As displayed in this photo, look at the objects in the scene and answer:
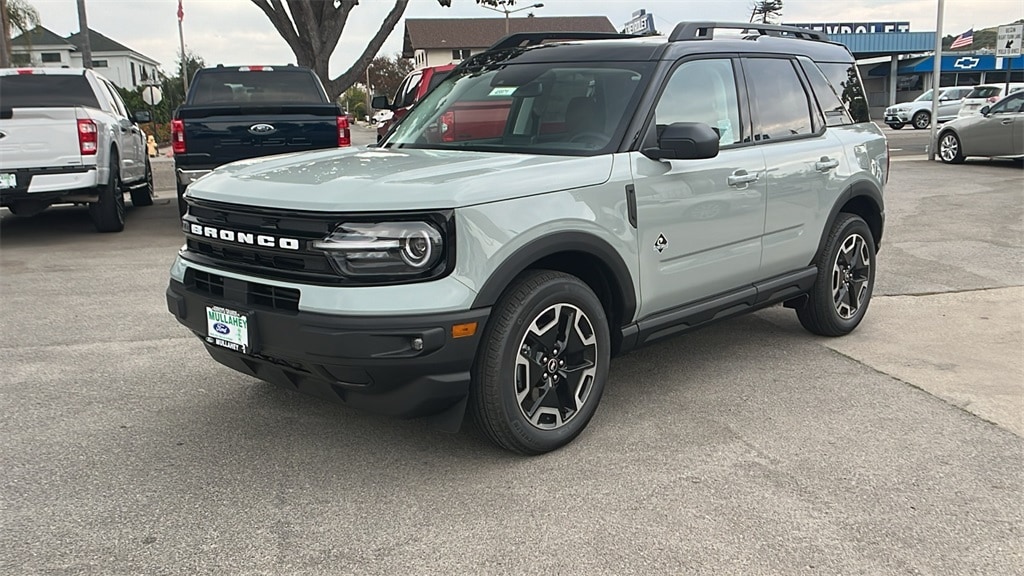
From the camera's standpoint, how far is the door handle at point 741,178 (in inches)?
171

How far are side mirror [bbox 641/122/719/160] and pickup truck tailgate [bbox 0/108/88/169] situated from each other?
7.29m

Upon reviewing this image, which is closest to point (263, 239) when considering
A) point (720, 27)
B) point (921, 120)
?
point (720, 27)

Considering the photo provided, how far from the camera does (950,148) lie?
17438 mm

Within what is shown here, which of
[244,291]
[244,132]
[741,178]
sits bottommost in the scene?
[244,291]

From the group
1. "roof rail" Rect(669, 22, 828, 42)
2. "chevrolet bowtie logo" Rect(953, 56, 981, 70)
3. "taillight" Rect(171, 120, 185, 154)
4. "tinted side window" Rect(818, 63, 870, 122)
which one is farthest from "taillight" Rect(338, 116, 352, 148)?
"chevrolet bowtie logo" Rect(953, 56, 981, 70)

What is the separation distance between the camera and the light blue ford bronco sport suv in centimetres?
313

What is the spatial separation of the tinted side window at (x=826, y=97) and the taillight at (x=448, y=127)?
222cm

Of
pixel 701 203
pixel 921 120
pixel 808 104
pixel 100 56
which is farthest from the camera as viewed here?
pixel 100 56

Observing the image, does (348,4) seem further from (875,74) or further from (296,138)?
(875,74)

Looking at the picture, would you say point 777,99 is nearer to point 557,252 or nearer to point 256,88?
point 557,252

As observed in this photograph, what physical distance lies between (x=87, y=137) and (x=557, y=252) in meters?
7.24

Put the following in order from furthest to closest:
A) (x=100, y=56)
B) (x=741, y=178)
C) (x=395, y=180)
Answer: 1. (x=100, y=56)
2. (x=741, y=178)
3. (x=395, y=180)

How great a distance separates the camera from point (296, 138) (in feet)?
29.8

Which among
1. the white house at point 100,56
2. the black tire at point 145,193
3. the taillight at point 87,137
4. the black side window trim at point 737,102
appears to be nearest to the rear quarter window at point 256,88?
the taillight at point 87,137
